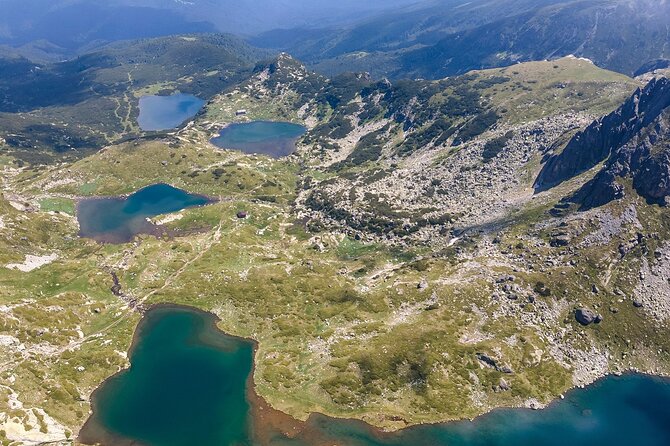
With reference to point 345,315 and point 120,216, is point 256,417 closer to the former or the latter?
point 345,315

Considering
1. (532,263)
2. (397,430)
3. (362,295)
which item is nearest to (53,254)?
(362,295)

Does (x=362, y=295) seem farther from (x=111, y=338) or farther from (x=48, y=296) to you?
(x=48, y=296)

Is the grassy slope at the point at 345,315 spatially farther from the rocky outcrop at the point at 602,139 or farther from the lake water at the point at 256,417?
the rocky outcrop at the point at 602,139

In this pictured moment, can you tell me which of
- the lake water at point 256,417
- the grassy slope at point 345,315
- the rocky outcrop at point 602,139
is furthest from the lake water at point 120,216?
the rocky outcrop at point 602,139

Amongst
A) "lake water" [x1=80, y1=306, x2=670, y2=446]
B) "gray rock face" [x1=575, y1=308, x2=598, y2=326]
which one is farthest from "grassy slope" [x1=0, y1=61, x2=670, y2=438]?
"lake water" [x1=80, y1=306, x2=670, y2=446]

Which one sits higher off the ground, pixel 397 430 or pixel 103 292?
pixel 103 292

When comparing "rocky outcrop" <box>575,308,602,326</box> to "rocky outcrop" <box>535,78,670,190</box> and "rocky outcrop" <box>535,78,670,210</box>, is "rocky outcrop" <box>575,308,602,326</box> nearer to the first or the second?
"rocky outcrop" <box>535,78,670,210</box>

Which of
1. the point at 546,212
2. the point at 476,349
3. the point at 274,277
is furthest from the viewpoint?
the point at 546,212
